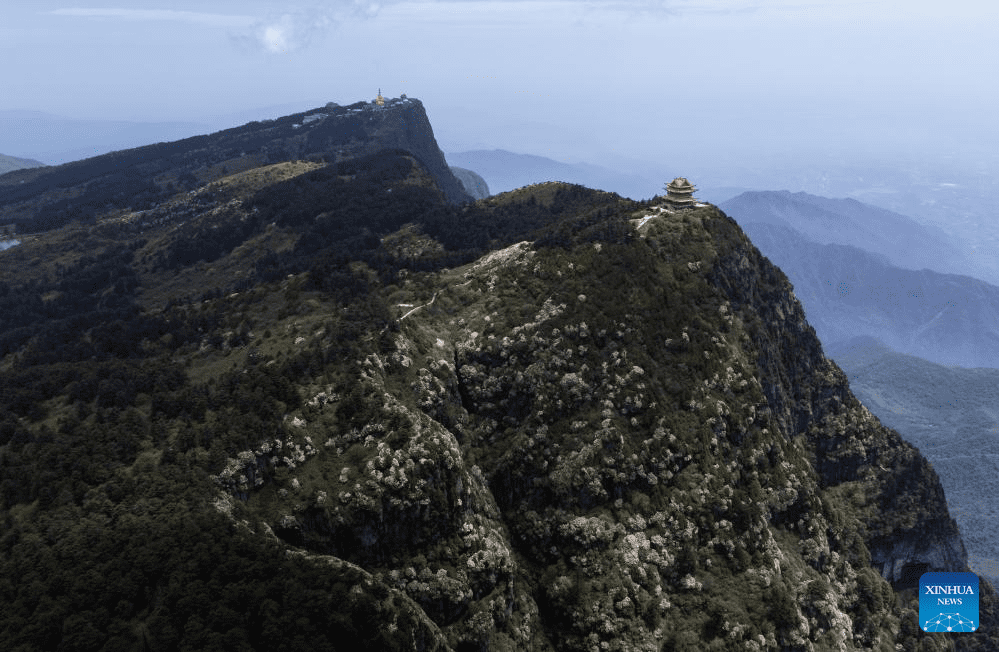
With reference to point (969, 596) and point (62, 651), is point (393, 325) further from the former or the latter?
point (969, 596)

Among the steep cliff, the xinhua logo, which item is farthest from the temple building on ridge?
the xinhua logo

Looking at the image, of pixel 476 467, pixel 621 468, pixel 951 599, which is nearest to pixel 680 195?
pixel 621 468

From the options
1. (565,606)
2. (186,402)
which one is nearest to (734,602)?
(565,606)

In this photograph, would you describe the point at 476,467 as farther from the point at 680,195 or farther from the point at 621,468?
the point at 680,195

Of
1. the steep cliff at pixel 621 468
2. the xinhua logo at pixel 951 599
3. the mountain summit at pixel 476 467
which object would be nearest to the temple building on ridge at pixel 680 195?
the mountain summit at pixel 476 467

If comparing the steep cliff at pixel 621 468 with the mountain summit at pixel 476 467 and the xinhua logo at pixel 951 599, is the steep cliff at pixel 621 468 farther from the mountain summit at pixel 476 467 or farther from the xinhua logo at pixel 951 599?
the xinhua logo at pixel 951 599

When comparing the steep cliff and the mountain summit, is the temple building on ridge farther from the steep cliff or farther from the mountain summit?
the steep cliff
